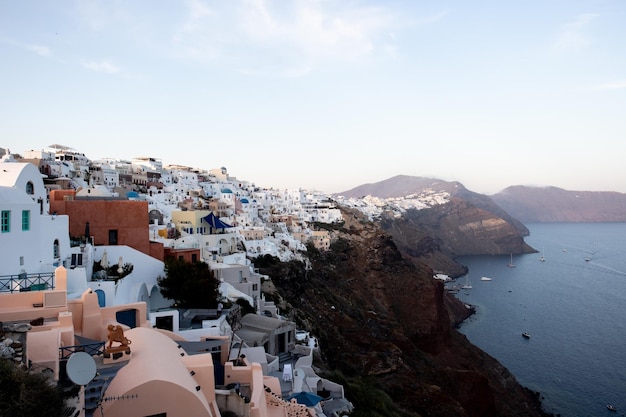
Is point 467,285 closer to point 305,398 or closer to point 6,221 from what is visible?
point 305,398

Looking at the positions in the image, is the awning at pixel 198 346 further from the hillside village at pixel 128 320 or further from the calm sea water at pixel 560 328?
the calm sea water at pixel 560 328

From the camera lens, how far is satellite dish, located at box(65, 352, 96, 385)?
618 cm

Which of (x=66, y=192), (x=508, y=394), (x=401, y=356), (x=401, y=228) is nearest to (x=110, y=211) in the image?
(x=66, y=192)

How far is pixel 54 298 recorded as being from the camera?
9.27 m

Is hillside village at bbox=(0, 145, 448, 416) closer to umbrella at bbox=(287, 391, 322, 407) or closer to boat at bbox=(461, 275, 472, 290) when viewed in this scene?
umbrella at bbox=(287, 391, 322, 407)

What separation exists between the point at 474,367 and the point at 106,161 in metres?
53.6

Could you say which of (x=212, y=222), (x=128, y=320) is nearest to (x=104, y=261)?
(x=128, y=320)

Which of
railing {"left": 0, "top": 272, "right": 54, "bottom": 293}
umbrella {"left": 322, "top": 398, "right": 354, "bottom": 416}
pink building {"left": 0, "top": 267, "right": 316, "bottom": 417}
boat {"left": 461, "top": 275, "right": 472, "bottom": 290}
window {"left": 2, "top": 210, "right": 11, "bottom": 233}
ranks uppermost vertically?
window {"left": 2, "top": 210, "right": 11, "bottom": 233}

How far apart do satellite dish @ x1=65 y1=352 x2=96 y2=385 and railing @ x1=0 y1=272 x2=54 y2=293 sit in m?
5.72

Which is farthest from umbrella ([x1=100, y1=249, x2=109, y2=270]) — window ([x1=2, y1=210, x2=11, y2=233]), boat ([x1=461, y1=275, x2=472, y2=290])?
boat ([x1=461, y1=275, x2=472, y2=290])

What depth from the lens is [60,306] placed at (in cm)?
928

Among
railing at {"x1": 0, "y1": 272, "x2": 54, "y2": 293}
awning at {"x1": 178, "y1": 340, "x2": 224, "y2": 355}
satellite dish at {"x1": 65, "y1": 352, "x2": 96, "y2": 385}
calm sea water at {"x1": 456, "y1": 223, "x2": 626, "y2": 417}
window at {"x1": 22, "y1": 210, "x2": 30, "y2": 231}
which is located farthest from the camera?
calm sea water at {"x1": 456, "y1": 223, "x2": 626, "y2": 417}

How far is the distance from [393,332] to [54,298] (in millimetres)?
33469

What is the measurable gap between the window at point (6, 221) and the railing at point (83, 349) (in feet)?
19.7
